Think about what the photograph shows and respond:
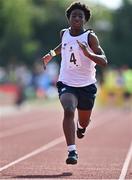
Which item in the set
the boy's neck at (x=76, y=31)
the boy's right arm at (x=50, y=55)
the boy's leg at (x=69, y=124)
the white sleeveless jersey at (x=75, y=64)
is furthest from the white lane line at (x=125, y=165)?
the boy's neck at (x=76, y=31)

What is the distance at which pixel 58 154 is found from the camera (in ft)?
48.6

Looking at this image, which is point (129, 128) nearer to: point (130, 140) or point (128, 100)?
point (130, 140)

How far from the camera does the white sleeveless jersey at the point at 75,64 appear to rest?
1179cm

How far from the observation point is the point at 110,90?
145ft

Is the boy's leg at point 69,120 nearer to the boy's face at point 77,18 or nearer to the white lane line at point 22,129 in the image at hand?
the boy's face at point 77,18

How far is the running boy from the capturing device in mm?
11594

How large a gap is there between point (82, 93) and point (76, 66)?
40cm

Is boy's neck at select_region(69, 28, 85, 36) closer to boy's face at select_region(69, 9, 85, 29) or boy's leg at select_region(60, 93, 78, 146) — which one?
boy's face at select_region(69, 9, 85, 29)

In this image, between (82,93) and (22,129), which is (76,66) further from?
(22,129)

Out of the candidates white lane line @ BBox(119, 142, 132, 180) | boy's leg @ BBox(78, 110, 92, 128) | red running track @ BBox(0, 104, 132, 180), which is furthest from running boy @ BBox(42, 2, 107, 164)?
white lane line @ BBox(119, 142, 132, 180)

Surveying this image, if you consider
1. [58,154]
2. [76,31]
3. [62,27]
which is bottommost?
[62,27]

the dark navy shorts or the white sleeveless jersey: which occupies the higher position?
the white sleeveless jersey

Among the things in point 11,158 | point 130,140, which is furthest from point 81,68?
point 130,140

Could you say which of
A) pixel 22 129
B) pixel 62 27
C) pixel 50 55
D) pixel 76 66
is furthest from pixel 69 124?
pixel 62 27
